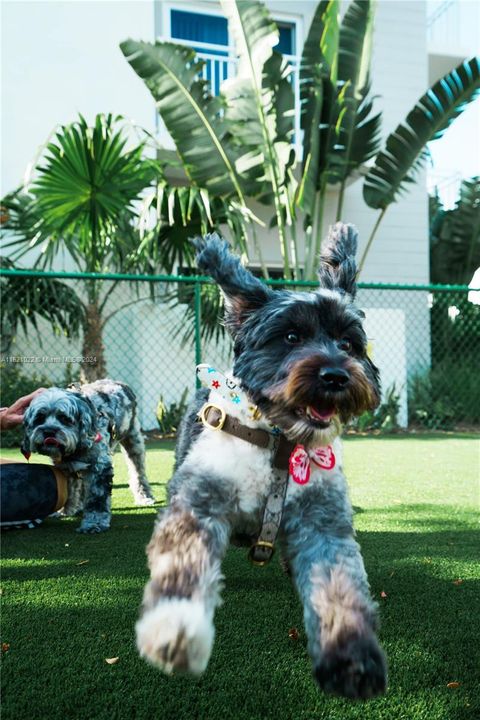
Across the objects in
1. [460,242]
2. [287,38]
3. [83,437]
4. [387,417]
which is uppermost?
[287,38]

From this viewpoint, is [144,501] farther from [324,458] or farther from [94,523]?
[324,458]

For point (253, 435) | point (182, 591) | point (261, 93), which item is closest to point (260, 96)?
point (261, 93)

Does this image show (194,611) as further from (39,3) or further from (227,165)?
(39,3)

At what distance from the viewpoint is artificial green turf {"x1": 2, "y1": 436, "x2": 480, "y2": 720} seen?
79.5 inches

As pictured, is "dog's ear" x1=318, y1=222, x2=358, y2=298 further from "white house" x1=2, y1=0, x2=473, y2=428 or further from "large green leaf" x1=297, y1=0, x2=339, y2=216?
"large green leaf" x1=297, y1=0, x2=339, y2=216

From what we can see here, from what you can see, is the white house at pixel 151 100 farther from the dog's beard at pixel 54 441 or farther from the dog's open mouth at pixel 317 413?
the dog's open mouth at pixel 317 413

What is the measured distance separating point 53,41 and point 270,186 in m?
4.82

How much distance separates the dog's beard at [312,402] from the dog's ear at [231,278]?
389mm

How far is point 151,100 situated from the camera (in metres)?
12.5

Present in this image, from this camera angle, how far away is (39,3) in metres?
11.8

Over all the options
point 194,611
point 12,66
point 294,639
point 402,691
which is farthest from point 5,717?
point 12,66

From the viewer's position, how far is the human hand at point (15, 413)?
4.33 meters

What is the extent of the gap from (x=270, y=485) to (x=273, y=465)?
65mm

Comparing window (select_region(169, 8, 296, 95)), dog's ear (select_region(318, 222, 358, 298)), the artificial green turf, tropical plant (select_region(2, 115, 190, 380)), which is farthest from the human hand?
window (select_region(169, 8, 296, 95))
